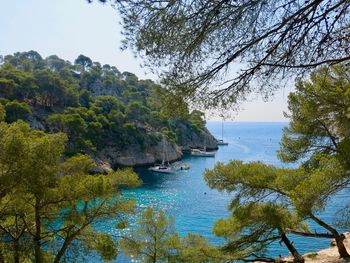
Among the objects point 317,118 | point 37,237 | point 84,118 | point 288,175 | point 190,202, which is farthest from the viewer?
point 84,118

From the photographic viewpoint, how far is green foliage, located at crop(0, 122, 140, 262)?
5.78 meters

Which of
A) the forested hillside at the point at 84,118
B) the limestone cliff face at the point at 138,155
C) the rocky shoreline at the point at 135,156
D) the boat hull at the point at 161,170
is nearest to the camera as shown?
the forested hillside at the point at 84,118

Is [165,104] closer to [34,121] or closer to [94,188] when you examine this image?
[94,188]

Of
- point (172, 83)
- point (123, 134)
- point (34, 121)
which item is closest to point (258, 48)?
point (172, 83)

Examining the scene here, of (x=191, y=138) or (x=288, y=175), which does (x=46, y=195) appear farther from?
(x=191, y=138)

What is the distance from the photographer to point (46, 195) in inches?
253

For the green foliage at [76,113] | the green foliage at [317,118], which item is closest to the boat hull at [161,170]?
the green foliage at [76,113]

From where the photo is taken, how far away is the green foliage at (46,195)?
578cm

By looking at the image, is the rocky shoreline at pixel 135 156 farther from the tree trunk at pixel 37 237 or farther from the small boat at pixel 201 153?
the tree trunk at pixel 37 237

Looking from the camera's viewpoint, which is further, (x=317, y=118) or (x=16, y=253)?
(x=317, y=118)

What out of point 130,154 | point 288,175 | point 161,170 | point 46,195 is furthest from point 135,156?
point 46,195

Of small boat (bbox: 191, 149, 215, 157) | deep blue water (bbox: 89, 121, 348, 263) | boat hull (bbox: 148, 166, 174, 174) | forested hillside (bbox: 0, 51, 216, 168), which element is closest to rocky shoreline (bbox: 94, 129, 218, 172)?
forested hillside (bbox: 0, 51, 216, 168)

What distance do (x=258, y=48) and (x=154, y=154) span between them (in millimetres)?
38962

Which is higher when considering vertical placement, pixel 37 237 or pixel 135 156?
pixel 37 237
